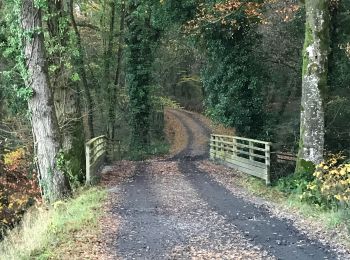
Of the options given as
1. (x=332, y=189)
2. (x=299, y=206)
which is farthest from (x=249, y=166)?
(x=332, y=189)

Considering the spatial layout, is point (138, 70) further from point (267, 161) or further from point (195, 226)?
point (195, 226)

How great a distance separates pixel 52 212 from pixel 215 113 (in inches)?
429

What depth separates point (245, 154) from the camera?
16.5m

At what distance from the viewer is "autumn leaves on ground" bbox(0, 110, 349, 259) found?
6.70 metres

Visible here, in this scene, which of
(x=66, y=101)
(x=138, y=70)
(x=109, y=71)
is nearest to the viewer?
(x=66, y=101)

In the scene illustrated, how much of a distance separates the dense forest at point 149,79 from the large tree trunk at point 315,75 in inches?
1.0

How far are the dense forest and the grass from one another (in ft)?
5.08

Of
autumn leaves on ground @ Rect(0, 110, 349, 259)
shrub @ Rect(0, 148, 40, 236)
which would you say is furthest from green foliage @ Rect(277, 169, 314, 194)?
shrub @ Rect(0, 148, 40, 236)

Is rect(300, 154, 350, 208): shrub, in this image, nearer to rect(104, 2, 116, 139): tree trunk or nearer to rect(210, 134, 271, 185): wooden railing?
rect(210, 134, 271, 185): wooden railing

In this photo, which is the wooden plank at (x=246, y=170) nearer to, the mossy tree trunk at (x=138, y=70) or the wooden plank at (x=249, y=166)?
the wooden plank at (x=249, y=166)

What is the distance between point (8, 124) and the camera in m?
18.5

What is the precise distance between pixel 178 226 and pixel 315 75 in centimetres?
524

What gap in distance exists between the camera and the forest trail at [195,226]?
22.0 feet

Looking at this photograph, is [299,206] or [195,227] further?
[299,206]
